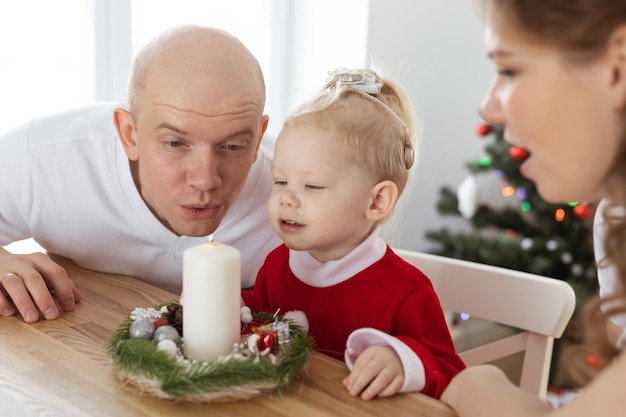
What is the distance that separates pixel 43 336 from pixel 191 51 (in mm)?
646

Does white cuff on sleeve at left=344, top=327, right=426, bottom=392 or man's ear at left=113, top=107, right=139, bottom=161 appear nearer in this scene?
white cuff on sleeve at left=344, top=327, right=426, bottom=392

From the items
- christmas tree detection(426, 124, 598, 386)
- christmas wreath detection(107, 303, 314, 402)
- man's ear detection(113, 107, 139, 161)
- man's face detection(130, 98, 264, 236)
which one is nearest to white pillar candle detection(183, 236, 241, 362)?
christmas wreath detection(107, 303, 314, 402)

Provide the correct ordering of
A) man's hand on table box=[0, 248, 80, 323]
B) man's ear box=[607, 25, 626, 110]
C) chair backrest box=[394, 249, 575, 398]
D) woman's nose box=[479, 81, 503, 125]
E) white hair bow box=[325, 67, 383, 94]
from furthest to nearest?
chair backrest box=[394, 249, 575, 398]
white hair bow box=[325, 67, 383, 94]
man's hand on table box=[0, 248, 80, 323]
woman's nose box=[479, 81, 503, 125]
man's ear box=[607, 25, 626, 110]

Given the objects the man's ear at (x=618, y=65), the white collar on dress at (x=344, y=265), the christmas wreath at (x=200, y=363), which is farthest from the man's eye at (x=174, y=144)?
the man's ear at (x=618, y=65)

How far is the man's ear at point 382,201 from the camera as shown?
4.65 ft

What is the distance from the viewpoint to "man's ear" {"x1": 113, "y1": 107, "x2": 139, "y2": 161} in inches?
65.9

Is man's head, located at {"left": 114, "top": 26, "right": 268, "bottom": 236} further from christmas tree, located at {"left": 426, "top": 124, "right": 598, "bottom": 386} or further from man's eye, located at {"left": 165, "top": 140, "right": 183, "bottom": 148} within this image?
christmas tree, located at {"left": 426, "top": 124, "right": 598, "bottom": 386}

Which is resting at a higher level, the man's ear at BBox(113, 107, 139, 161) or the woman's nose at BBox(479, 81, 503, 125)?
the woman's nose at BBox(479, 81, 503, 125)

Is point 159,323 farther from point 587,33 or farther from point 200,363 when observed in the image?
point 587,33

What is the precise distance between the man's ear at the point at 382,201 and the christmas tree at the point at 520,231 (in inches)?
78.9

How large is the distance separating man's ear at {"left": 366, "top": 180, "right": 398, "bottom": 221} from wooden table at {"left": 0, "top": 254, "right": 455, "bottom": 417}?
1.12ft

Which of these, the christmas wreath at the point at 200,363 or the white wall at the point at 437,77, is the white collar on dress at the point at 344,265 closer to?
the christmas wreath at the point at 200,363

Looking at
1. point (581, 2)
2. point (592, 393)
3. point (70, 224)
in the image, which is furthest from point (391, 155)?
point (70, 224)

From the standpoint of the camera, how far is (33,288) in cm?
136
